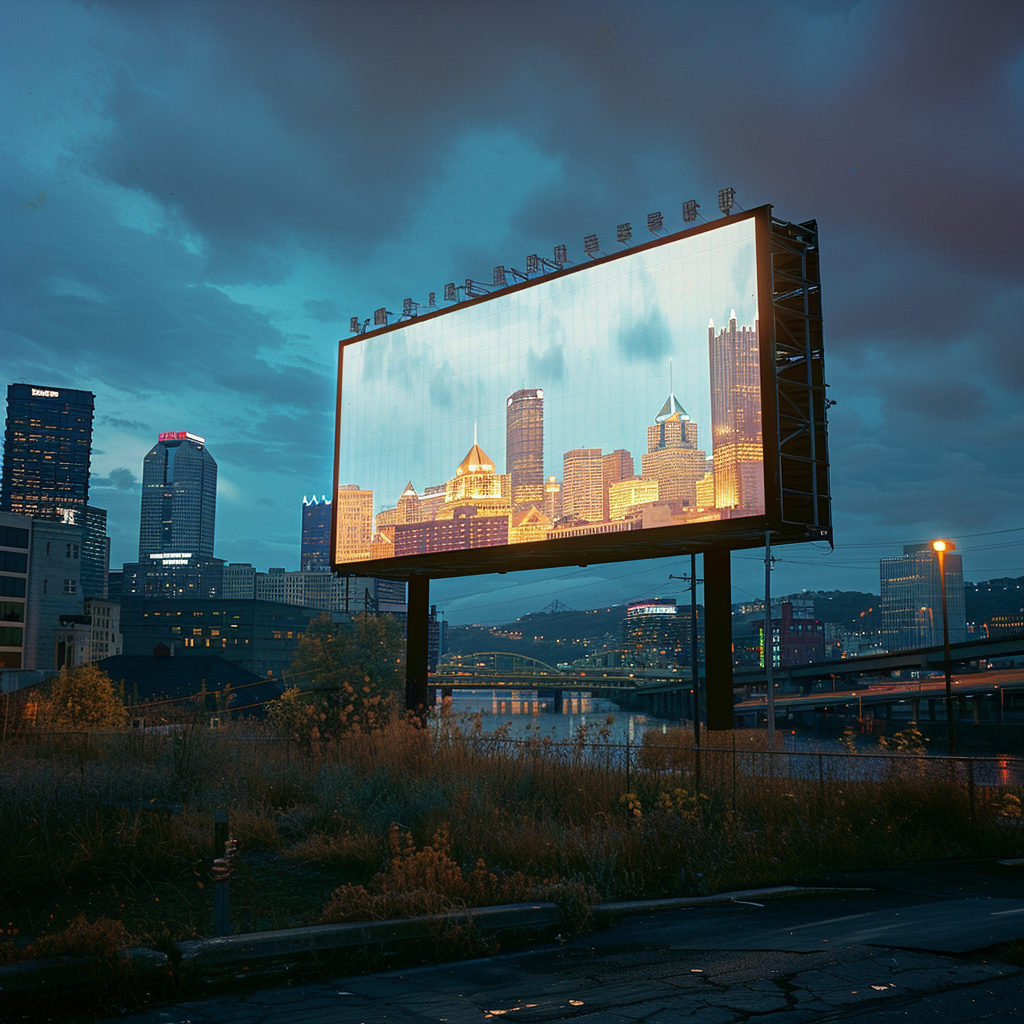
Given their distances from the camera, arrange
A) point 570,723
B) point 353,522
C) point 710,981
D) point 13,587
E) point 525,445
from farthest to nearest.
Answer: point 13,587
point 570,723
point 353,522
point 525,445
point 710,981

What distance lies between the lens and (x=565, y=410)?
27.5 m

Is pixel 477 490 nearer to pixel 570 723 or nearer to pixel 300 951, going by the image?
pixel 300 951

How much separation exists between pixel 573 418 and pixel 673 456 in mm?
3628

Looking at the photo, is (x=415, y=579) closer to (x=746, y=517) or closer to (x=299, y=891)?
(x=746, y=517)

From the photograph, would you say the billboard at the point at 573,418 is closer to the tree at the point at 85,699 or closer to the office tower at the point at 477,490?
the office tower at the point at 477,490

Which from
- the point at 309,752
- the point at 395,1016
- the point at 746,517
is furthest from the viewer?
the point at 746,517

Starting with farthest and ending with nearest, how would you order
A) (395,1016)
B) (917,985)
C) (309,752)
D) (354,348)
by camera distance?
(354,348)
(309,752)
(917,985)
(395,1016)

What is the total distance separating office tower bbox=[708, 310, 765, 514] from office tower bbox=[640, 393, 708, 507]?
61cm

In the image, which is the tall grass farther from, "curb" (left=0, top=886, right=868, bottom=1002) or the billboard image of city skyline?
the billboard image of city skyline

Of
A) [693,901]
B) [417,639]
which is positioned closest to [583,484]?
[417,639]

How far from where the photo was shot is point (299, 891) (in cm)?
974

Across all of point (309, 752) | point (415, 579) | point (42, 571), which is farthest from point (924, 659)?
point (42, 571)

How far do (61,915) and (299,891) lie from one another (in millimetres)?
2247

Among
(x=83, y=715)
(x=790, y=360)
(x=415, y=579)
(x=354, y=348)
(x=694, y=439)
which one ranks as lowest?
(x=83, y=715)
